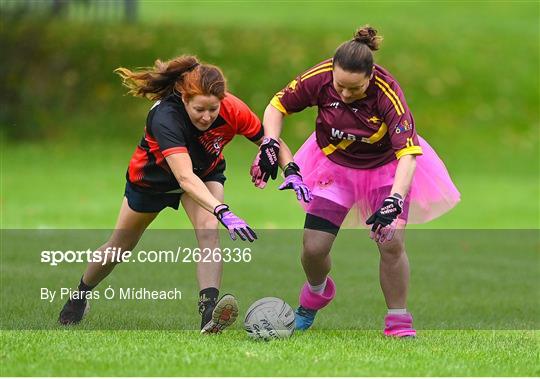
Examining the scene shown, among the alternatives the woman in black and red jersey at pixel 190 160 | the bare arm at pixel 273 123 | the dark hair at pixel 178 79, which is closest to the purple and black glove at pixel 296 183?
the woman in black and red jersey at pixel 190 160

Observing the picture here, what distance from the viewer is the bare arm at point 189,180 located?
6941 millimetres

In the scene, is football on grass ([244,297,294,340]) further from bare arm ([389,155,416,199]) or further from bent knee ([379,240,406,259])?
bare arm ([389,155,416,199])

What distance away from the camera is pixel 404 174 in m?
7.13

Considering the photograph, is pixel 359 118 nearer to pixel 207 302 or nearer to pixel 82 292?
pixel 207 302

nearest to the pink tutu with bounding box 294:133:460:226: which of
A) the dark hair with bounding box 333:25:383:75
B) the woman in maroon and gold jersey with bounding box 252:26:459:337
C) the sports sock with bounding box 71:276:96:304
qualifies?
the woman in maroon and gold jersey with bounding box 252:26:459:337

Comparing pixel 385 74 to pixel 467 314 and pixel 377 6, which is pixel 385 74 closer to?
pixel 467 314

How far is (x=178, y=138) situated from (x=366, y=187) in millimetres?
1441

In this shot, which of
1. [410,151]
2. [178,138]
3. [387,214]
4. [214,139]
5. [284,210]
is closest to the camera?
[387,214]

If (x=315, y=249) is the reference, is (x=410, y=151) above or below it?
above

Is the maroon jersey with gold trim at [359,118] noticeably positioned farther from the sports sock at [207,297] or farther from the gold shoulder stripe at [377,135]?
the sports sock at [207,297]

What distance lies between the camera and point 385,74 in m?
7.30

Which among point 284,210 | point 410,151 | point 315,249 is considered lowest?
point 284,210

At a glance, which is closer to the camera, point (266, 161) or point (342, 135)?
point (266, 161)

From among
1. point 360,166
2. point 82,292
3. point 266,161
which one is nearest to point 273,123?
point 266,161
